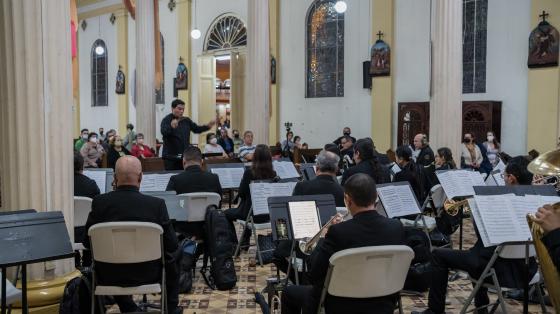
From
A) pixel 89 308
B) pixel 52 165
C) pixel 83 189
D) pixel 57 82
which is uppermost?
pixel 57 82

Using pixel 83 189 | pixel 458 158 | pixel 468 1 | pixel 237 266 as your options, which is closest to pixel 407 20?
pixel 468 1

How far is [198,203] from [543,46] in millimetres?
11007

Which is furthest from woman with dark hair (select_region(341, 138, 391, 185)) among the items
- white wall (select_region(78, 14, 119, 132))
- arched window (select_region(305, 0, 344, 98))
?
white wall (select_region(78, 14, 119, 132))

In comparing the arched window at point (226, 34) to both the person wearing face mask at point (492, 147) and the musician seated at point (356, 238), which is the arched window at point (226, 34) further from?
the musician seated at point (356, 238)

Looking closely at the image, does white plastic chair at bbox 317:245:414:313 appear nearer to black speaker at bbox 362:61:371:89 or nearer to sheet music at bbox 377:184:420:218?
sheet music at bbox 377:184:420:218

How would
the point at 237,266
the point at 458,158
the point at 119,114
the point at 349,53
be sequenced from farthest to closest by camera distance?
the point at 119,114
the point at 349,53
the point at 458,158
the point at 237,266

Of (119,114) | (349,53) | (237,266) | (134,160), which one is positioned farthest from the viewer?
(119,114)

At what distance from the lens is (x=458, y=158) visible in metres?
11.9

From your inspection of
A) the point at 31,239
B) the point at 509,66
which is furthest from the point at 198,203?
the point at 509,66

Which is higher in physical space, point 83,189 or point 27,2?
point 27,2

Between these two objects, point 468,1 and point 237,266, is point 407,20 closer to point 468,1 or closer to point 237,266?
point 468,1

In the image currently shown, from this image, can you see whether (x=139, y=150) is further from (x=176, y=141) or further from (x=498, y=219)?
(x=498, y=219)

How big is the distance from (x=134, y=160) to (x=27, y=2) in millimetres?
1465

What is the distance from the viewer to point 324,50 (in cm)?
1825
